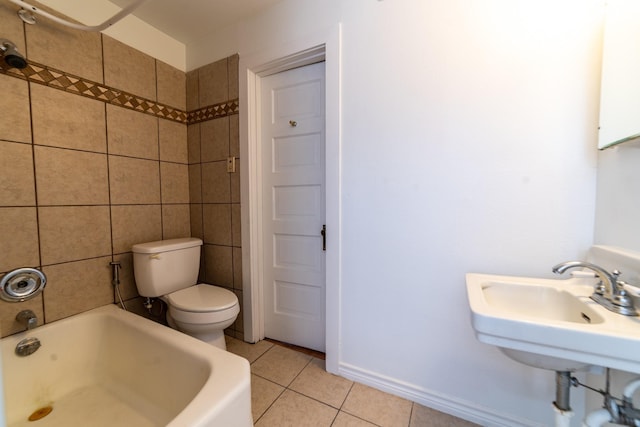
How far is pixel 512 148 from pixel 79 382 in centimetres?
232

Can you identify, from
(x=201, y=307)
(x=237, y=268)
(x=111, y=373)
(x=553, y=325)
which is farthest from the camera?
(x=237, y=268)

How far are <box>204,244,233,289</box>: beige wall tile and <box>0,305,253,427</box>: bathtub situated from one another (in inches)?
23.2

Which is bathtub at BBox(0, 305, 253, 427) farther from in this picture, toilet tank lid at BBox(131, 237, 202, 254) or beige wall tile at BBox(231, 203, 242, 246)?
beige wall tile at BBox(231, 203, 242, 246)

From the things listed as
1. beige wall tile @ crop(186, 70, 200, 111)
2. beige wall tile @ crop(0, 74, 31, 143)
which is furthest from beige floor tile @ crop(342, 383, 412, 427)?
beige wall tile @ crop(186, 70, 200, 111)

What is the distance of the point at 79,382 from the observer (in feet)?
4.07

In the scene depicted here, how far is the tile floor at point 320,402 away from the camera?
114cm

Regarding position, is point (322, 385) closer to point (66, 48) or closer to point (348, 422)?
point (348, 422)

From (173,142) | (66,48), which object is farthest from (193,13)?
(173,142)

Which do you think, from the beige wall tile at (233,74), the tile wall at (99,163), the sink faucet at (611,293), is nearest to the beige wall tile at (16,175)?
the tile wall at (99,163)

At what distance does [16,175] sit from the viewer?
3.75ft

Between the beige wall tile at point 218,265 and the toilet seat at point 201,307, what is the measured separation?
232 millimetres

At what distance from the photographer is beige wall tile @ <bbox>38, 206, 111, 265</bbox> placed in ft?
4.06

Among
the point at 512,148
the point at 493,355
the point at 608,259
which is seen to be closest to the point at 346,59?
the point at 512,148

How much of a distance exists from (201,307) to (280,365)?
0.60 metres
